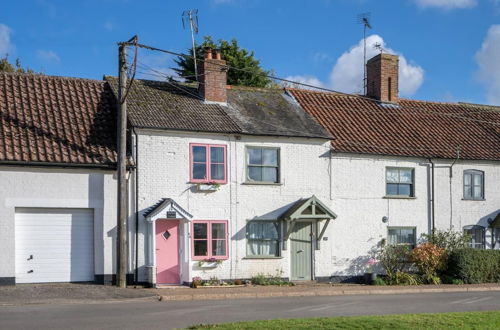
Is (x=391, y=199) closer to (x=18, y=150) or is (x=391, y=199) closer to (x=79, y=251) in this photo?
(x=79, y=251)

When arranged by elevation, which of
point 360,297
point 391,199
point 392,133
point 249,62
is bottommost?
point 360,297

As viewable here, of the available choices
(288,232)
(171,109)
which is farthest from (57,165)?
(288,232)

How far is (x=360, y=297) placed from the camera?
22.2 meters

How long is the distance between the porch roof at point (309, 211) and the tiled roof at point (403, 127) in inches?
101

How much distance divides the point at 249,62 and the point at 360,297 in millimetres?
27050

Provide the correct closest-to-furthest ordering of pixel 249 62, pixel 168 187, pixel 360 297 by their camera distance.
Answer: pixel 360 297 → pixel 168 187 → pixel 249 62

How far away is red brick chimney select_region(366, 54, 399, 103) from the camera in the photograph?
3216cm

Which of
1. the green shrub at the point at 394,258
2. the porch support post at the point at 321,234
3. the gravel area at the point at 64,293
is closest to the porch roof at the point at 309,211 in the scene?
the porch support post at the point at 321,234

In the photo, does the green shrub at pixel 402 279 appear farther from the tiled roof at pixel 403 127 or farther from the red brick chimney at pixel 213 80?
the red brick chimney at pixel 213 80

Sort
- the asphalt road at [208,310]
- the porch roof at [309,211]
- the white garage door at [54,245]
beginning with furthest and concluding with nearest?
1. the porch roof at [309,211]
2. the white garage door at [54,245]
3. the asphalt road at [208,310]

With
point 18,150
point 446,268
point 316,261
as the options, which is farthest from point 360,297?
point 18,150

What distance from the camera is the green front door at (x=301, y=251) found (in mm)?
26438

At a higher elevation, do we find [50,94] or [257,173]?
[50,94]

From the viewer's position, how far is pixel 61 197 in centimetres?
2277
